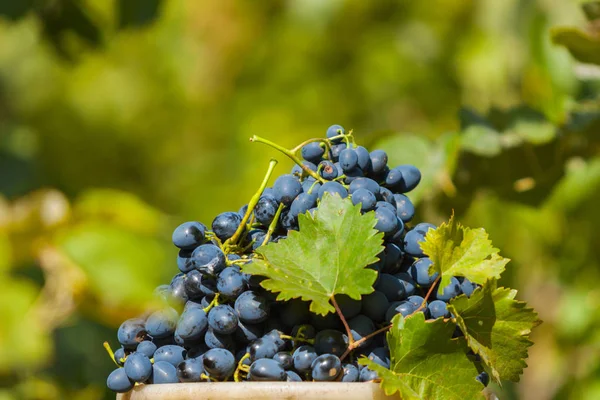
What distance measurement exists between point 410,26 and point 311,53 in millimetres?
483

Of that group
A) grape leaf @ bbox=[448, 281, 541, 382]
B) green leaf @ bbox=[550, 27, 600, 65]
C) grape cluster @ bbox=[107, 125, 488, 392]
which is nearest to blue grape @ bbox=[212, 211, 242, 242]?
grape cluster @ bbox=[107, 125, 488, 392]

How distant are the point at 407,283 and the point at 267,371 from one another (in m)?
0.17

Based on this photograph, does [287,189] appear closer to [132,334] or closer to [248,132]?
[132,334]

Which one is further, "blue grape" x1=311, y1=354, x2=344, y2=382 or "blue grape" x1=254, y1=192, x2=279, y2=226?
"blue grape" x1=254, y1=192, x2=279, y2=226

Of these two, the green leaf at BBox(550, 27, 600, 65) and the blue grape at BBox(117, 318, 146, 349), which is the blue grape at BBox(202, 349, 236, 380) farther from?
the green leaf at BBox(550, 27, 600, 65)

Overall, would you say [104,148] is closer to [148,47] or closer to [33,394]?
[148,47]

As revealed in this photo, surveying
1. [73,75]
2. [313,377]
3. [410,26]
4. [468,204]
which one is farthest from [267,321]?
[410,26]

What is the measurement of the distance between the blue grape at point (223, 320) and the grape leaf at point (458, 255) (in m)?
0.18

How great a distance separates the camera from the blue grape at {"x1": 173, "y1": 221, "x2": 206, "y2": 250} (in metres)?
0.76

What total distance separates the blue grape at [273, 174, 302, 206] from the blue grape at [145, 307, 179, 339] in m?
0.15

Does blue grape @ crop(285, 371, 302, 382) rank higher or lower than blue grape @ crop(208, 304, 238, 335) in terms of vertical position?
lower

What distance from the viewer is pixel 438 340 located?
0.69 metres

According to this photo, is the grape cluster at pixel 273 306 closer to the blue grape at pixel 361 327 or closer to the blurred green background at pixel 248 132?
the blue grape at pixel 361 327

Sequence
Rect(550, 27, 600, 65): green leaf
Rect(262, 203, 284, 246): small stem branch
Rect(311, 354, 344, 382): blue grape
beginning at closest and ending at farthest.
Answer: Rect(311, 354, 344, 382): blue grape < Rect(262, 203, 284, 246): small stem branch < Rect(550, 27, 600, 65): green leaf
